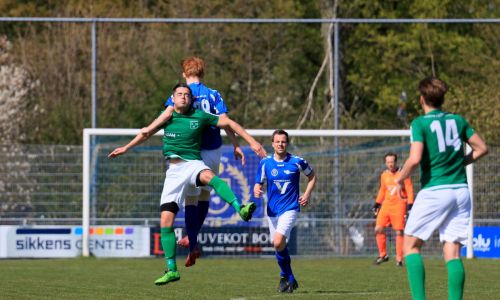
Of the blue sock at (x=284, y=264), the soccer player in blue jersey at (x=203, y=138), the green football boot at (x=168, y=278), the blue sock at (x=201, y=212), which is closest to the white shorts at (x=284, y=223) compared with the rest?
the blue sock at (x=284, y=264)

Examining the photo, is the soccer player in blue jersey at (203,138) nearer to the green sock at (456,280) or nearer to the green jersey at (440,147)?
the green jersey at (440,147)

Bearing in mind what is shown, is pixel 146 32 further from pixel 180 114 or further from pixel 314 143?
pixel 180 114

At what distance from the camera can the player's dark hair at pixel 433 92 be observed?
914 centimetres

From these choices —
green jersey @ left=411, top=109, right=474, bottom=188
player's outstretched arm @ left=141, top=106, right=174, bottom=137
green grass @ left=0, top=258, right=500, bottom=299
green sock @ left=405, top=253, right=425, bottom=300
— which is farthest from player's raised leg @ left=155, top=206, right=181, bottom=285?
green jersey @ left=411, top=109, right=474, bottom=188

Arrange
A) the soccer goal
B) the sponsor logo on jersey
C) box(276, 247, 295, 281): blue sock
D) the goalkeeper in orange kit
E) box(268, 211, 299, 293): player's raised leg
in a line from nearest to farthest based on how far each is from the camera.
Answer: box(268, 211, 299, 293): player's raised leg
box(276, 247, 295, 281): blue sock
the goalkeeper in orange kit
the sponsor logo on jersey
the soccer goal

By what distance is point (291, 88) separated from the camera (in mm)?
35469

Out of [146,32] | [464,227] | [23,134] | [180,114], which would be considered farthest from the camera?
[146,32]

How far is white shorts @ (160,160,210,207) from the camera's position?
11.9m

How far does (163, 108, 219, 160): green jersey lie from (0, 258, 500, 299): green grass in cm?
152

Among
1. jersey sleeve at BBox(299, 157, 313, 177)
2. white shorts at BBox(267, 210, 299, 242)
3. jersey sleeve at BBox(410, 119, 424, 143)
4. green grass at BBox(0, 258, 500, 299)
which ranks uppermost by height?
jersey sleeve at BBox(410, 119, 424, 143)

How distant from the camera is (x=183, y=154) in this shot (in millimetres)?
11953

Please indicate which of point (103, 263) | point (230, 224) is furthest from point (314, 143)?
point (103, 263)

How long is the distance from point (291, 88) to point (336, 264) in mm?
15992

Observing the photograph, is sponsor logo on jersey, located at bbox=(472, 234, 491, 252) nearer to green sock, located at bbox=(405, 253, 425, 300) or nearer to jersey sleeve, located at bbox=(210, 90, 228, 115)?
jersey sleeve, located at bbox=(210, 90, 228, 115)
